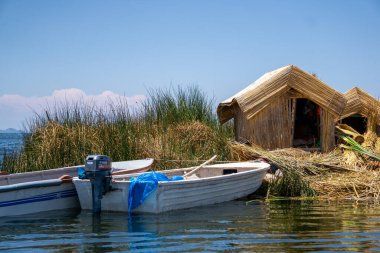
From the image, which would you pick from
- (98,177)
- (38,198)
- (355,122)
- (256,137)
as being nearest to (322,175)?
(256,137)

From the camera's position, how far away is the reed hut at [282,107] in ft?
53.0

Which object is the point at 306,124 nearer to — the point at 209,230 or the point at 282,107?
the point at 282,107

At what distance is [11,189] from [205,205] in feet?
11.9

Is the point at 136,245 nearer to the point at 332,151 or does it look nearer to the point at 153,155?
the point at 153,155

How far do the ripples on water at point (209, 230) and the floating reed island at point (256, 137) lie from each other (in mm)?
1865

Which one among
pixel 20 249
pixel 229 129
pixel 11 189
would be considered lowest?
pixel 20 249

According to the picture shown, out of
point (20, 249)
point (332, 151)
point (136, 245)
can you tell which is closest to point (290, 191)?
point (332, 151)

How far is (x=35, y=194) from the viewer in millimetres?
10609

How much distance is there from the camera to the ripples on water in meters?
7.76

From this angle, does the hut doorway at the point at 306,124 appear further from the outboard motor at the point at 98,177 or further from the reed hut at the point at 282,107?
the outboard motor at the point at 98,177

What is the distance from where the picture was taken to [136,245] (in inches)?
312

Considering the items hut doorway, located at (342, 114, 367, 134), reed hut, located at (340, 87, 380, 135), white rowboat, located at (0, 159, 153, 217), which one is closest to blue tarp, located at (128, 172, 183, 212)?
white rowboat, located at (0, 159, 153, 217)

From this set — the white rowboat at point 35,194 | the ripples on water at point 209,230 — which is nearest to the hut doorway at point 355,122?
the ripples on water at point 209,230

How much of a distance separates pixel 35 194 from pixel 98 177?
1.35 metres
